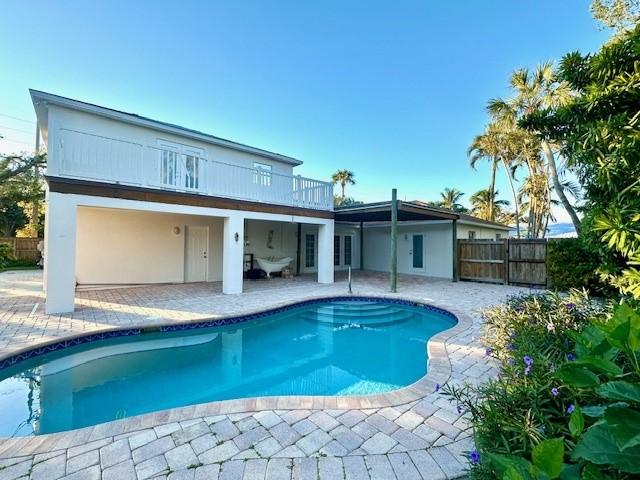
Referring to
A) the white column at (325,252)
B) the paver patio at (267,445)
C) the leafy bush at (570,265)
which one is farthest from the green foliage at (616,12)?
the paver patio at (267,445)

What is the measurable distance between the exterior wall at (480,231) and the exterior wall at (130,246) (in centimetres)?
1225

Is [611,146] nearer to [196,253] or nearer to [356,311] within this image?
[356,311]

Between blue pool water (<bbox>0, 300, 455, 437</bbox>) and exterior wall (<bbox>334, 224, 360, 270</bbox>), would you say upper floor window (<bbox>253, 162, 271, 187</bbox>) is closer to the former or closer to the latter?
blue pool water (<bbox>0, 300, 455, 437</bbox>)

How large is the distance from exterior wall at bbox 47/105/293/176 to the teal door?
8.99m

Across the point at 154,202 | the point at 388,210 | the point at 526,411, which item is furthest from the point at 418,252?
the point at 526,411

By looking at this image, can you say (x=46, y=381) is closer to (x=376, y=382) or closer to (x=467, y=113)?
Result: (x=376, y=382)

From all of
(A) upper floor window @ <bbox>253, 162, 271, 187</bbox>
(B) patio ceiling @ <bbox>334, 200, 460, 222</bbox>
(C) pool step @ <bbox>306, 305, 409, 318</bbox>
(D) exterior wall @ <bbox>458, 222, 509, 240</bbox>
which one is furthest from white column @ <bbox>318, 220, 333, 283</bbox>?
(D) exterior wall @ <bbox>458, 222, 509, 240</bbox>

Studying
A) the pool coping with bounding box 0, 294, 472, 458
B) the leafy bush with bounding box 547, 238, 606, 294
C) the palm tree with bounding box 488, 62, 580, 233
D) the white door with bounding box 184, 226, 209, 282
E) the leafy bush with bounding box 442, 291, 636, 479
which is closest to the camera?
the leafy bush with bounding box 442, 291, 636, 479

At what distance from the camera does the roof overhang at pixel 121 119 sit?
29.1 feet

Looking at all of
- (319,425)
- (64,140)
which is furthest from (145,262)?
(319,425)

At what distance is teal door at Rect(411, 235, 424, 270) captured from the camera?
1622cm

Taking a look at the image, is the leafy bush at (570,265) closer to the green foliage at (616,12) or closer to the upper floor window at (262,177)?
the green foliage at (616,12)

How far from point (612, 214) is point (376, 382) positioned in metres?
3.98

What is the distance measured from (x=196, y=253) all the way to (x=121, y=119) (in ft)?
18.5
